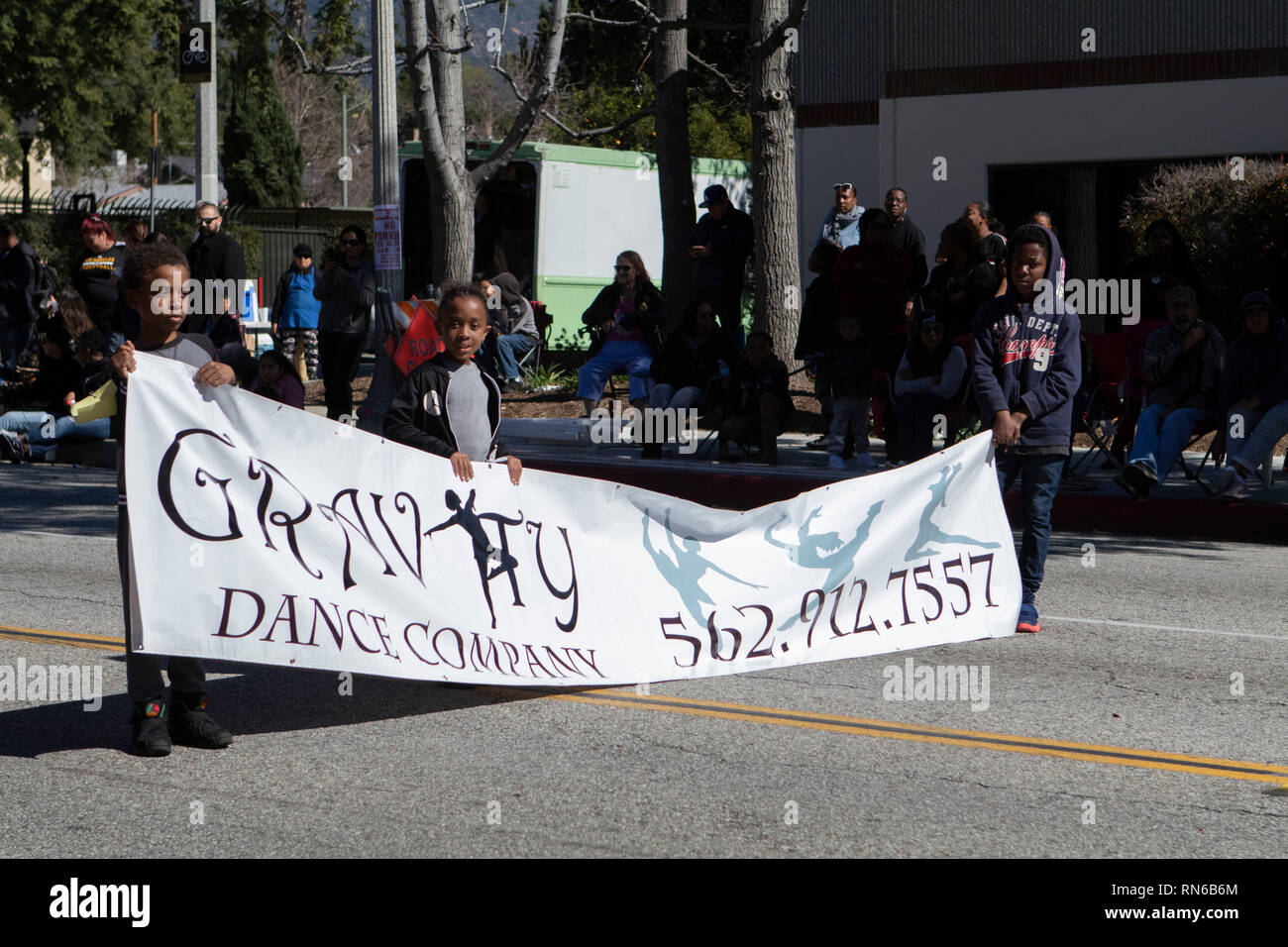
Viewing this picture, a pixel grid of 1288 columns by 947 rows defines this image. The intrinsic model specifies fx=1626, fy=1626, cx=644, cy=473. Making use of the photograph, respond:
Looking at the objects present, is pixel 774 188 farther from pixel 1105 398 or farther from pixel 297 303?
pixel 297 303

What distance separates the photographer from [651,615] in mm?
6938

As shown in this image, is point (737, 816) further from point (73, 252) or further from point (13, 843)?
point (73, 252)

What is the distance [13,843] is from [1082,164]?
63.8 feet

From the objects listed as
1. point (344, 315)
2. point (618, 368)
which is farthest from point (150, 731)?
point (344, 315)

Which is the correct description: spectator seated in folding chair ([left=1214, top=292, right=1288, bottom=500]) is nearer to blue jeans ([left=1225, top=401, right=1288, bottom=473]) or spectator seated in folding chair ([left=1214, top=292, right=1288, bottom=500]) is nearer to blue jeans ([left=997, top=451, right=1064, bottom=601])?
blue jeans ([left=1225, top=401, right=1288, bottom=473])

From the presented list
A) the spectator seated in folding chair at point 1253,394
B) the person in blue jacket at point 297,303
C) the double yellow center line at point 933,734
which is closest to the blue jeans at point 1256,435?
the spectator seated in folding chair at point 1253,394

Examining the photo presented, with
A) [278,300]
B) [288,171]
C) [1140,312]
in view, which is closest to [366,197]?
[288,171]

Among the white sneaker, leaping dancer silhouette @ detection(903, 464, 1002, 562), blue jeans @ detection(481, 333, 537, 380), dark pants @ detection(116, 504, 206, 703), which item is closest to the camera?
dark pants @ detection(116, 504, 206, 703)

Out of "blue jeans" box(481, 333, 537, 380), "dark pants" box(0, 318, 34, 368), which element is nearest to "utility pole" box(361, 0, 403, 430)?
"blue jeans" box(481, 333, 537, 380)

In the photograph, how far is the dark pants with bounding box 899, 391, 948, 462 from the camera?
1337cm

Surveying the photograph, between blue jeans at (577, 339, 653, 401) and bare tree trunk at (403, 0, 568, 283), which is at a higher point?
bare tree trunk at (403, 0, 568, 283)

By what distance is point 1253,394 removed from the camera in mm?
12469

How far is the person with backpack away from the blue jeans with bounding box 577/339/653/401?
6.66 metres

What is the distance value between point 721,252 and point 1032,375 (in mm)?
8980
